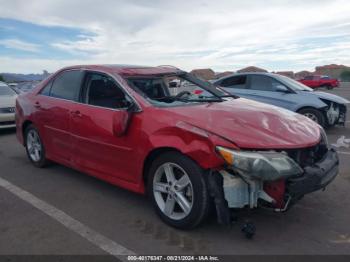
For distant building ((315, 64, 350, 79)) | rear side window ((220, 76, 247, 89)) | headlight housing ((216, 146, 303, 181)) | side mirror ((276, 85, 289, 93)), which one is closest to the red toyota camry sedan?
headlight housing ((216, 146, 303, 181))

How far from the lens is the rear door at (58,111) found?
5102 mm

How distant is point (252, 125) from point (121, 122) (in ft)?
4.54

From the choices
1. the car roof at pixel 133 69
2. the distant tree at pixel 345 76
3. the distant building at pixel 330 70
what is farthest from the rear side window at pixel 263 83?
the distant building at pixel 330 70

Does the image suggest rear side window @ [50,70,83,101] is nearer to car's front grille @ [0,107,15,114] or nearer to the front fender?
the front fender

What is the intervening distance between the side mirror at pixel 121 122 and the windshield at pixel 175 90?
311 millimetres

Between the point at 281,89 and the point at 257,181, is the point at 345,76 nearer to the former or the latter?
the point at 281,89

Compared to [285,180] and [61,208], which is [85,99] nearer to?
[61,208]

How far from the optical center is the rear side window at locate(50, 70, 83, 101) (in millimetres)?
5139

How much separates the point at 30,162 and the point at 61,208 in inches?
93.8

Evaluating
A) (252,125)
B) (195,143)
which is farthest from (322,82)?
(195,143)

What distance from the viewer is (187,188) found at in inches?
147

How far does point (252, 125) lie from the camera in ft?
12.3

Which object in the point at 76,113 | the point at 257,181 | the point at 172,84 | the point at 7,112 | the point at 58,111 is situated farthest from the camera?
the point at 7,112

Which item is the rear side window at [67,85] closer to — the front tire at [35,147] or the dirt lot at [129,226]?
the front tire at [35,147]
